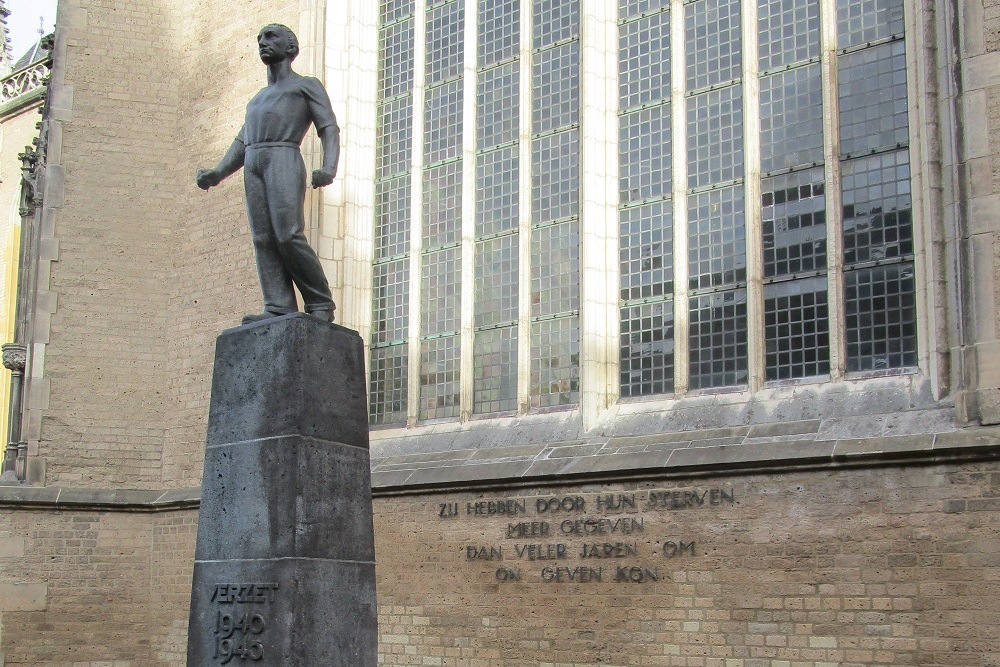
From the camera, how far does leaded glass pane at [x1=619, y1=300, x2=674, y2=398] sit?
1136 cm

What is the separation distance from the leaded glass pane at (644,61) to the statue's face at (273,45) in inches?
211

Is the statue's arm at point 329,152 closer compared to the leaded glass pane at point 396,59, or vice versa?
the statue's arm at point 329,152

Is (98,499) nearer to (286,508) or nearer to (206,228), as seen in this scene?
(206,228)

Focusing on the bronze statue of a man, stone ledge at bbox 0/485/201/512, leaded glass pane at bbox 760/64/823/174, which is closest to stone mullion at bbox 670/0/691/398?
leaded glass pane at bbox 760/64/823/174

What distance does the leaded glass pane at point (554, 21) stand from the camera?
41.5ft

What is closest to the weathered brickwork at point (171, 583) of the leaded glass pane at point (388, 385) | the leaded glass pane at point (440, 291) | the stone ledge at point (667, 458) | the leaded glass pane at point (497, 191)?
the leaded glass pane at point (388, 385)

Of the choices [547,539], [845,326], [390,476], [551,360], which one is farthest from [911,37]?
[390,476]

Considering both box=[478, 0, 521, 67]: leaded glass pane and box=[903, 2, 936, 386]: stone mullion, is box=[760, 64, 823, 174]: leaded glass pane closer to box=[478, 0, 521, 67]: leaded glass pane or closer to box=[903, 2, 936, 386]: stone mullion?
box=[903, 2, 936, 386]: stone mullion

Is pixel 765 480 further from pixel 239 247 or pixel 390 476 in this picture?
pixel 239 247

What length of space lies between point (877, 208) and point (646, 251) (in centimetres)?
231

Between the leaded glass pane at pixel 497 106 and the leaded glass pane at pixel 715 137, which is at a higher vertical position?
the leaded glass pane at pixel 497 106

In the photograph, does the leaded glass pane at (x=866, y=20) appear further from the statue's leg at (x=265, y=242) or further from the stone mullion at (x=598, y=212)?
the statue's leg at (x=265, y=242)

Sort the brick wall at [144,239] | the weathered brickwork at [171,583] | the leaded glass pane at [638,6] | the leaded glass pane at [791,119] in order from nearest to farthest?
the leaded glass pane at [791,119]
the leaded glass pane at [638,6]
the weathered brickwork at [171,583]
the brick wall at [144,239]

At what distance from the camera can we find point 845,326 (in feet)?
33.5
